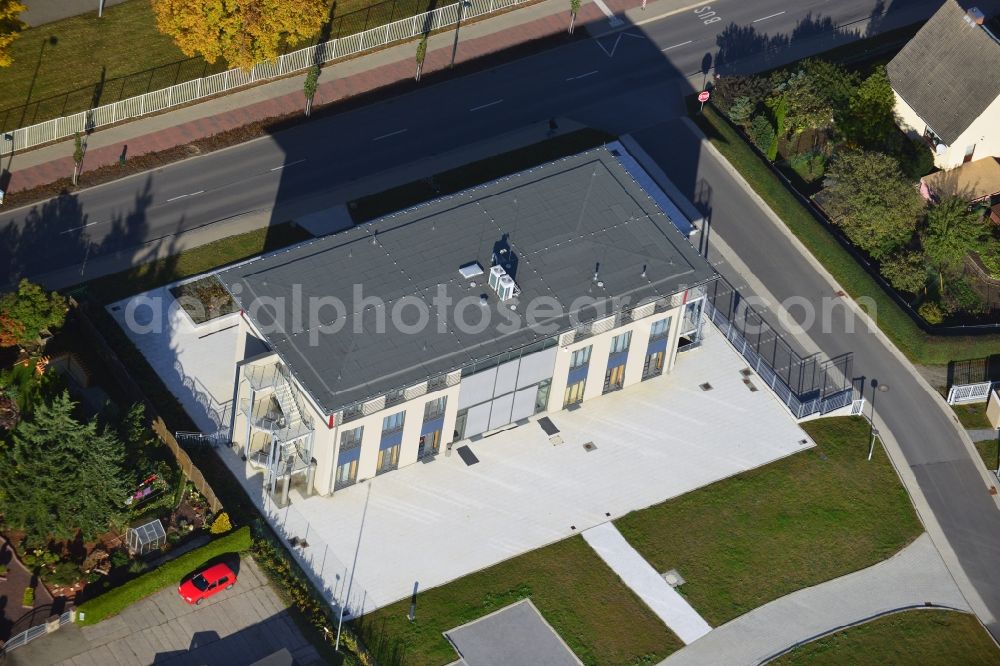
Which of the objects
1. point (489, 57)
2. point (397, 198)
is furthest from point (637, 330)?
point (489, 57)

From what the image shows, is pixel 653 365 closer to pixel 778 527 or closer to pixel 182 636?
pixel 778 527

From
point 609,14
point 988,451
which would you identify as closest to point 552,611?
point 988,451

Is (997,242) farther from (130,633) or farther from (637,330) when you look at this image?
(130,633)

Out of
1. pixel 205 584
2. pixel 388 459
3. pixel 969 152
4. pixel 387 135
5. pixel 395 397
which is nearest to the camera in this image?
pixel 205 584

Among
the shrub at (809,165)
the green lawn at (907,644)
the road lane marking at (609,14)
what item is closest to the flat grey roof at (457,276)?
the shrub at (809,165)

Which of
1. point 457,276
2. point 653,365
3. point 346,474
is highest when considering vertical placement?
point 457,276

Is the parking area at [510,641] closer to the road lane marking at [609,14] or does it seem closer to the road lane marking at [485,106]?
the road lane marking at [485,106]
